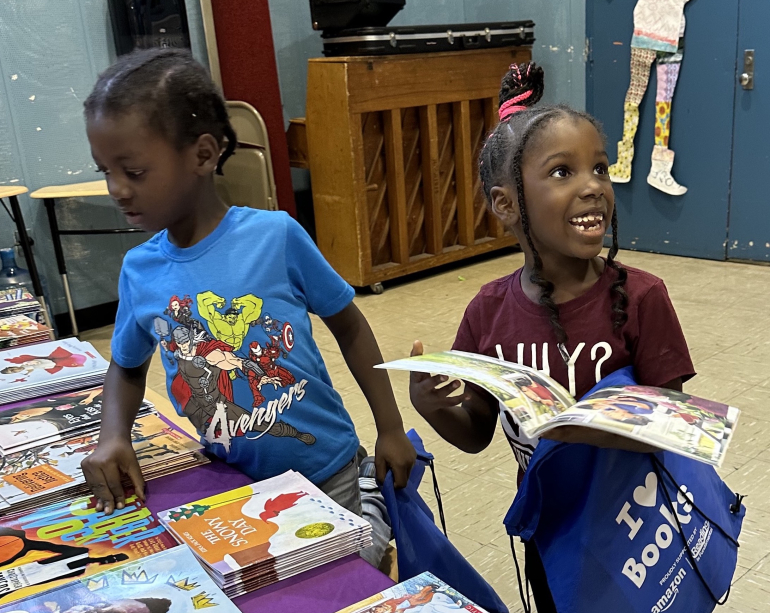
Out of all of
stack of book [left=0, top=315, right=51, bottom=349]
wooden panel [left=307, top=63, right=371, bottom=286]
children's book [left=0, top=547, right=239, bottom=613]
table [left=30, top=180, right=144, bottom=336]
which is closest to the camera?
children's book [left=0, top=547, right=239, bottom=613]

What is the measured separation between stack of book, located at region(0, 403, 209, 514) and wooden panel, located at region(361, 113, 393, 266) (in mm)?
3021

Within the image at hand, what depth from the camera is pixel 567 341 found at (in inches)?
39.9

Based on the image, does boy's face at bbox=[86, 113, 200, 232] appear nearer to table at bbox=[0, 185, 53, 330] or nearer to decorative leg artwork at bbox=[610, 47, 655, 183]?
table at bbox=[0, 185, 53, 330]

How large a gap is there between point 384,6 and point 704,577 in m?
3.74

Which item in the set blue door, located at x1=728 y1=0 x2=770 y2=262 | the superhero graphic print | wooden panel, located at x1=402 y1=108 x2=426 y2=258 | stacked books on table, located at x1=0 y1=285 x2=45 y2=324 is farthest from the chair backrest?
the superhero graphic print

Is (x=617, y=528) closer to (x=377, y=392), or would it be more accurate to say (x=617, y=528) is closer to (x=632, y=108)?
(x=377, y=392)

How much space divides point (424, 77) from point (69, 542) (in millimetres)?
3659

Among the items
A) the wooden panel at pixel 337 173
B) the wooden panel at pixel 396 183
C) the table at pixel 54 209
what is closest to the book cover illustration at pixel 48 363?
the table at pixel 54 209

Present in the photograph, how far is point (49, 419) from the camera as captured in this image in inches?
53.5

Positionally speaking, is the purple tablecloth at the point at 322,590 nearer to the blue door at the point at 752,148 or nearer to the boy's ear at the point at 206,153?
the boy's ear at the point at 206,153

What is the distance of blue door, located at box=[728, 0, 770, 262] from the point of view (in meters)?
3.96

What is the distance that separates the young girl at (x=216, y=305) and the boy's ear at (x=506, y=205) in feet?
0.90

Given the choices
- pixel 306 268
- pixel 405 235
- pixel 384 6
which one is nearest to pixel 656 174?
pixel 405 235

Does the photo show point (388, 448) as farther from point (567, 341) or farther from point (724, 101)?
point (724, 101)
